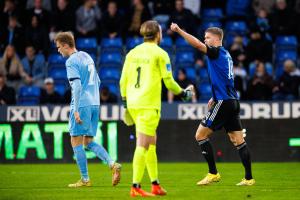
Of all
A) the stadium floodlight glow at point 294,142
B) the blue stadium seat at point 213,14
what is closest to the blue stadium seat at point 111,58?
the blue stadium seat at point 213,14

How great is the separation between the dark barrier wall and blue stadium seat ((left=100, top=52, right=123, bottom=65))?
4.18 meters

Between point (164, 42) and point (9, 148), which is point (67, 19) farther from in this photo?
point (9, 148)

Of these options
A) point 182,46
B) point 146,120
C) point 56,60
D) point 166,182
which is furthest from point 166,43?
point 146,120

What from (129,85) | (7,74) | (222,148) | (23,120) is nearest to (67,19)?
(7,74)

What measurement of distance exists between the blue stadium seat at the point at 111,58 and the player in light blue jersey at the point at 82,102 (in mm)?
10278

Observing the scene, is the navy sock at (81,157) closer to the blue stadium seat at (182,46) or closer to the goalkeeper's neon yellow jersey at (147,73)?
the goalkeeper's neon yellow jersey at (147,73)

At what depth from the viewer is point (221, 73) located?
40.0 feet

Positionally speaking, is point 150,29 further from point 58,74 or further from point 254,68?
point 58,74

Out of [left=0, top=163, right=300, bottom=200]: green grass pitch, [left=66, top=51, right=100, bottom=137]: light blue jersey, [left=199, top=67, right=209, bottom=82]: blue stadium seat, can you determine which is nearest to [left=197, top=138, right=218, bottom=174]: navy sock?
[left=0, top=163, right=300, bottom=200]: green grass pitch

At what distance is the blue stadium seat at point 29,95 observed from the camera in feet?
71.7

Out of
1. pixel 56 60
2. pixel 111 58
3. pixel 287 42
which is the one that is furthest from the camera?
pixel 287 42

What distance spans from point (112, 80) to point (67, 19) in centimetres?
244

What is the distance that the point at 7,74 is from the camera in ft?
73.9

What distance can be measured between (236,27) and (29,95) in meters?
6.12
